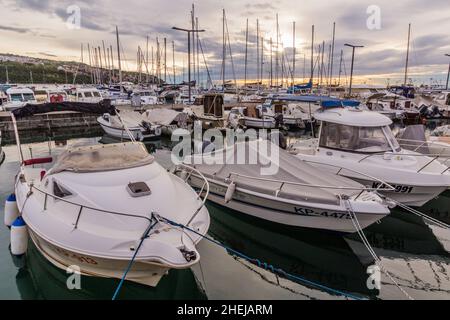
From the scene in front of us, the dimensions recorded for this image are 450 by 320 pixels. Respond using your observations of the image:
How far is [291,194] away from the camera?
26.0 feet

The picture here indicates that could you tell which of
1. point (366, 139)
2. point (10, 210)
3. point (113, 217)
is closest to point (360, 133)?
point (366, 139)

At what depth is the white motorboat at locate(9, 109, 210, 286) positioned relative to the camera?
17.4 feet

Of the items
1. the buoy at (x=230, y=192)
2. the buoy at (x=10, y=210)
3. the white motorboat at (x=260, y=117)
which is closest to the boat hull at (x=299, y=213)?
the buoy at (x=230, y=192)

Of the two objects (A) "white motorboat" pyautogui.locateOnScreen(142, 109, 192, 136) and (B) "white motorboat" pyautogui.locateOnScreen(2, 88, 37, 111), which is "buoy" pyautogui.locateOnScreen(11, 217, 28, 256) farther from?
(B) "white motorboat" pyautogui.locateOnScreen(2, 88, 37, 111)

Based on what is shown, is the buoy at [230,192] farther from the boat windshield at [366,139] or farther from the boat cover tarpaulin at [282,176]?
the boat windshield at [366,139]

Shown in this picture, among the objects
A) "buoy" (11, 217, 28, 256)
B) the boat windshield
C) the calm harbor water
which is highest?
the boat windshield

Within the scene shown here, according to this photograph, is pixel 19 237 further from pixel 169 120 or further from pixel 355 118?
pixel 169 120

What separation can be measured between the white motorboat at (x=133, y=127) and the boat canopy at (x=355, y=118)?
14137 mm

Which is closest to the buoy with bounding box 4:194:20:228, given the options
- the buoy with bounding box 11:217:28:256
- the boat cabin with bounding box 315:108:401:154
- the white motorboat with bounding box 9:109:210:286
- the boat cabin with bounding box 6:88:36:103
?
the white motorboat with bounding box 9:109:210:286

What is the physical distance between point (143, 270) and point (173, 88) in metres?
50.5

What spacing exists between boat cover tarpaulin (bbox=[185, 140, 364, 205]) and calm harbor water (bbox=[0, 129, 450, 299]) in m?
1.19

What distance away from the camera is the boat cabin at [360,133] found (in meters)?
10.5

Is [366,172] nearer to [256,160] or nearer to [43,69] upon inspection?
[256,160]

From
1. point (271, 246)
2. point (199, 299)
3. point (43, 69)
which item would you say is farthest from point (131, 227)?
point (43, 69)
